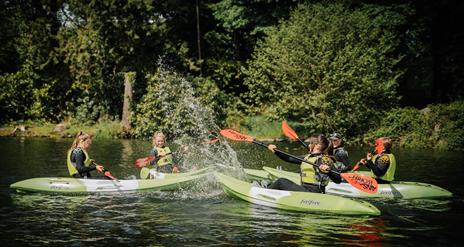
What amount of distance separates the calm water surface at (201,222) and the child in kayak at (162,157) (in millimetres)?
1508

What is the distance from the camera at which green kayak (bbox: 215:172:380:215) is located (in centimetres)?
1012

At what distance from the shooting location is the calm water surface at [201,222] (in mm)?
8461

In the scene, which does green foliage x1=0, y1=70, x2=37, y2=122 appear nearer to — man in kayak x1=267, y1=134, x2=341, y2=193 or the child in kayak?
the child in kayak

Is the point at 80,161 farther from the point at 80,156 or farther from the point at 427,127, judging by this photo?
the point at 427,127

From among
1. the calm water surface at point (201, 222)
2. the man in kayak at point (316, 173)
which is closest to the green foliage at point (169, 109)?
the calm water surface at point (201, 222)

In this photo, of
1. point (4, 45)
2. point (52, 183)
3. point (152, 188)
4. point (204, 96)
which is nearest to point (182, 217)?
point (152, 188)

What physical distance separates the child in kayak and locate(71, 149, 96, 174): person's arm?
1.98 m

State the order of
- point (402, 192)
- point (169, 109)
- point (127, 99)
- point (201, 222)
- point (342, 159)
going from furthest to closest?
point (127, 99) < point (169, 109) < point (342, 159) < point (402, 192) < point (201, 222)

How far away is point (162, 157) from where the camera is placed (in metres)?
13.9

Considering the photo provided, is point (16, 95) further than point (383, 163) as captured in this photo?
Yes

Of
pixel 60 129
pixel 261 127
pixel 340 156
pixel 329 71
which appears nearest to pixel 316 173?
pixel 340 156

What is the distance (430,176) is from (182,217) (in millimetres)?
8556

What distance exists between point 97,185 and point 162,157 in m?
2.08

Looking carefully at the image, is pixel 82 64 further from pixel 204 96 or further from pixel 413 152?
pixel 413 152
